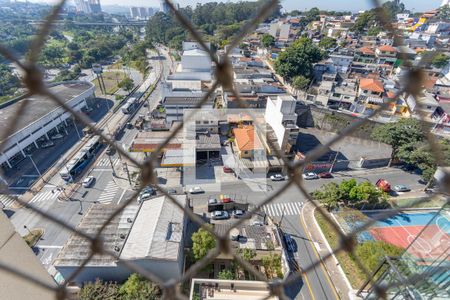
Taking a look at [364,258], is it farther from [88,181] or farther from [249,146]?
[88,181]

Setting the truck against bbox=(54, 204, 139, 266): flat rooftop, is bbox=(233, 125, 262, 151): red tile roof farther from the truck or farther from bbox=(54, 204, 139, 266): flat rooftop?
bbox=(54, 204, 139, 266): flat rooftop

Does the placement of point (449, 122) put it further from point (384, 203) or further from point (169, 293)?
point (169, 293)

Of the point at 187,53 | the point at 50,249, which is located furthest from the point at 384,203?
the point at 187,53

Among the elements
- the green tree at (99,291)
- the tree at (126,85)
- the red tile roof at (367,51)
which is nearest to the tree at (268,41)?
the red tile roof at (367,51)

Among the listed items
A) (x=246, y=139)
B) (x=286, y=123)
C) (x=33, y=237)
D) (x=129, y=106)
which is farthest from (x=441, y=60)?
(x=33, y=237)

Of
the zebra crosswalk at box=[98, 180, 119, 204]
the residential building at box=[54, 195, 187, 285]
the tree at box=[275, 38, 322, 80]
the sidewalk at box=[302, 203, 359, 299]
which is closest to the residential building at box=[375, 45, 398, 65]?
the tree at box=[275, 38, 322, 80]
